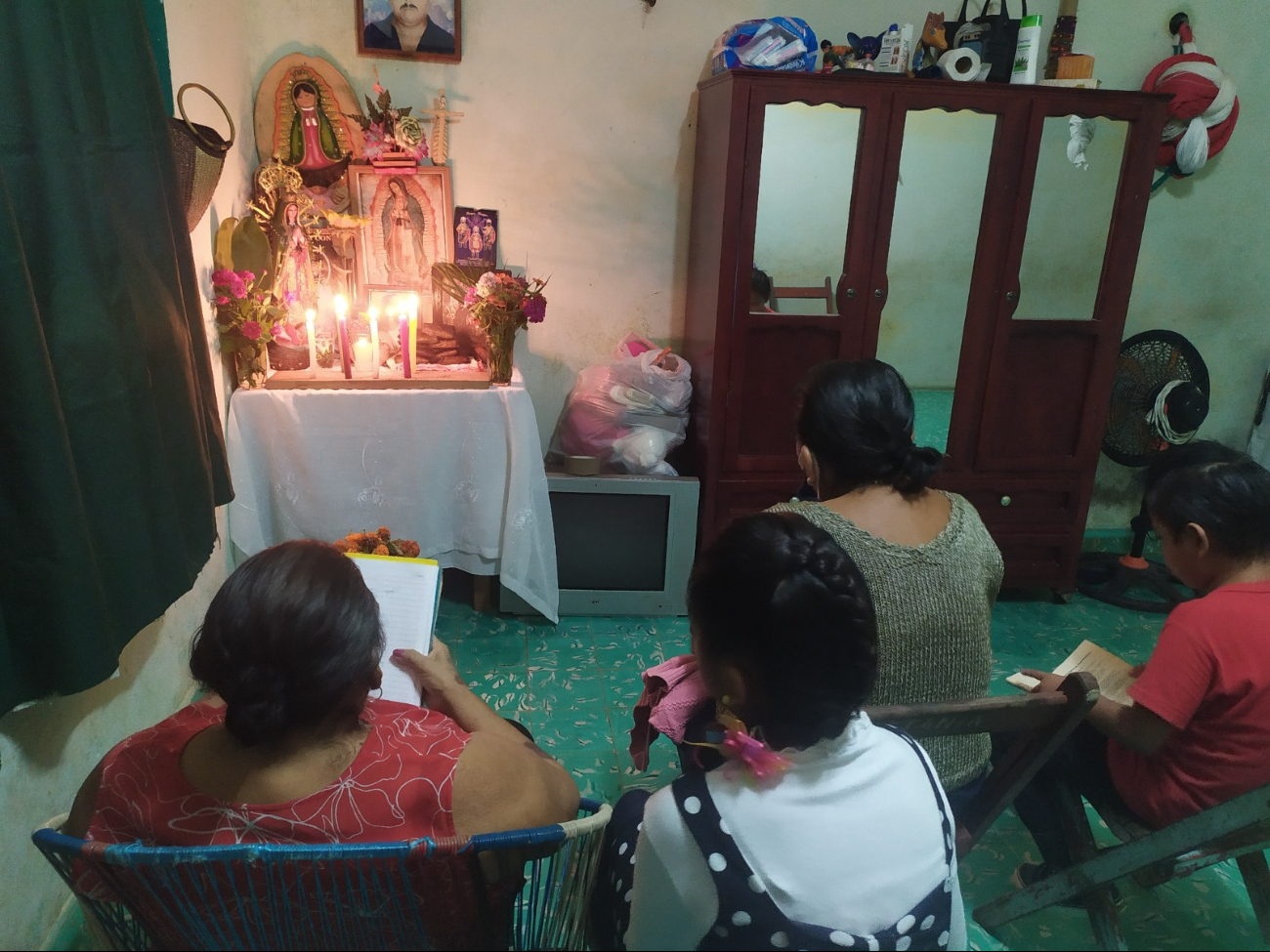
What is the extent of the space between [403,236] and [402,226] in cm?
3

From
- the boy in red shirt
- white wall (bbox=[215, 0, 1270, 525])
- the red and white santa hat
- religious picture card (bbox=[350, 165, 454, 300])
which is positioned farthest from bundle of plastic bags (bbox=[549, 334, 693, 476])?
the red and white santa hat

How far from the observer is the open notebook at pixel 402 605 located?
127 centimetres

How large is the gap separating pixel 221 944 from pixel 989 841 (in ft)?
5.31

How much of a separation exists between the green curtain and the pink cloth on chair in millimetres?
833

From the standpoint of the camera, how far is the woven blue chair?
0.81 m

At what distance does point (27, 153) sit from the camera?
3.81 ft

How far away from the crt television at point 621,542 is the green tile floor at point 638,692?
0.07 meters

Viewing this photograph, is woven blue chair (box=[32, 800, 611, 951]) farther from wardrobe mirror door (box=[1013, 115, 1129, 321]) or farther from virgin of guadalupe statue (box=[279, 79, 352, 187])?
wardrobe mirror door (box=[1013, 115, 1129, 321])

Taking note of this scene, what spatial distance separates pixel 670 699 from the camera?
1330 millimetres

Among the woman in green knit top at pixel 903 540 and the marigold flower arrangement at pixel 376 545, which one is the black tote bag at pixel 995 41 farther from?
the marigold flower arrangement at pixel 376 545

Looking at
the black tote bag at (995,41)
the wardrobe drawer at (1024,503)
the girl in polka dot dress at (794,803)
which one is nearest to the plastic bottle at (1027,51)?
the black tote bag at (995,41)

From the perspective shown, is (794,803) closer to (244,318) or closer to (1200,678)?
(1200,678)

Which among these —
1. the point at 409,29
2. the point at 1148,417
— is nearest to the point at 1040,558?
the point at 1148,417

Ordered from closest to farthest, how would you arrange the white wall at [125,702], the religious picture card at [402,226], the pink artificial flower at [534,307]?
1. the white wall at [125,702]
2. the pink artificial flower at [534,307]
3. the religious picture card at [402,226]
